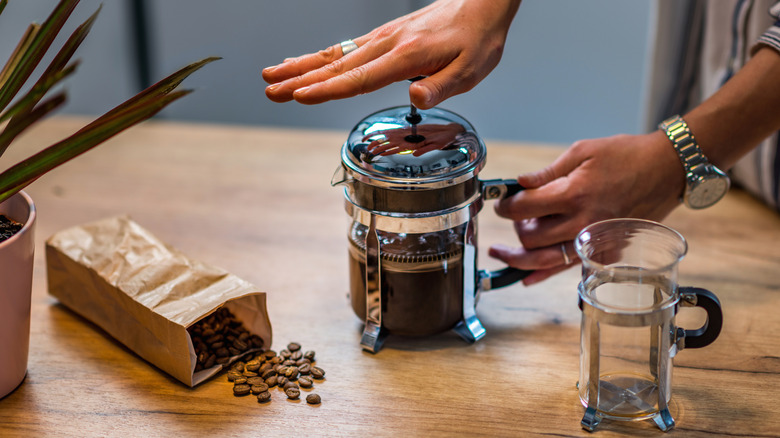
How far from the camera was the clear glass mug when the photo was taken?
74 cm

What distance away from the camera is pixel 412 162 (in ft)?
2.61

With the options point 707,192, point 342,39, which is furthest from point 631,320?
point 342,39

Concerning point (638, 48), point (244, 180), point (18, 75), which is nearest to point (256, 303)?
point (18, 75)

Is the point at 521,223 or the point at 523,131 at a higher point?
the point at 521,223

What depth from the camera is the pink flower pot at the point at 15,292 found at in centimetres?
76

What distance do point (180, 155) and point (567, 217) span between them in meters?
0.82

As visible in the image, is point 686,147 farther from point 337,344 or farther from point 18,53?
point 18,53

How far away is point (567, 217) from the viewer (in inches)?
37.9

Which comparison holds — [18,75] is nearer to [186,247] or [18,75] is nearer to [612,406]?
[186,247]

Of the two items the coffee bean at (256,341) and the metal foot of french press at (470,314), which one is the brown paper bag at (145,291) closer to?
the coffee bean at (256,341)

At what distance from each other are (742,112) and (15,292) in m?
0.88

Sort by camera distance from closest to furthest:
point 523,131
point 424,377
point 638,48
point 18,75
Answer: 1. point 18,75
2. point 424,377
3. point 638,48
4. point 523,131

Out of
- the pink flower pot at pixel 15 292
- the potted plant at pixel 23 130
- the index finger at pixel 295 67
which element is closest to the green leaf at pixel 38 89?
the potted plant at pixel 23 130

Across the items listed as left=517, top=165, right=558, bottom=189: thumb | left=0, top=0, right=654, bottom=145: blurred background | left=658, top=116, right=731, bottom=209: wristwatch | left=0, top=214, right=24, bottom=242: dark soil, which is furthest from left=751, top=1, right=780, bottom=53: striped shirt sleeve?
left=0, top=0, right=654, bottom=145: blurred background
